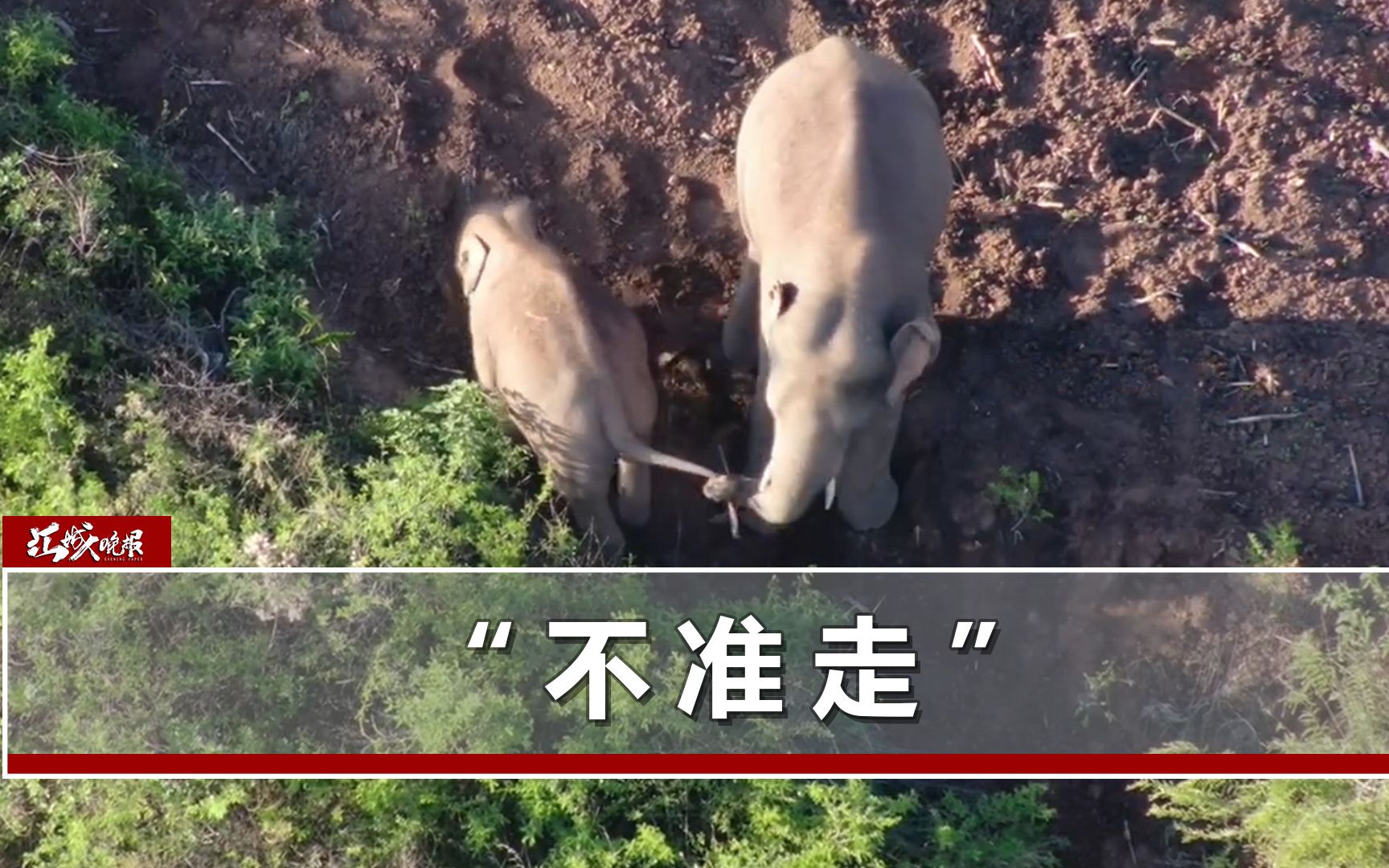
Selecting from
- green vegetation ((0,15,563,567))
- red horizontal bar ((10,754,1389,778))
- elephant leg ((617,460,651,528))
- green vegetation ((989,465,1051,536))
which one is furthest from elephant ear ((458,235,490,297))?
green vegetation ((989,465,1051,536))

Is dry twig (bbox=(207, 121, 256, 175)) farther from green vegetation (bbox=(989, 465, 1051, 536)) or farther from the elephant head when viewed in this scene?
green vegetation (bbox=(989, 465, 1051, 536))

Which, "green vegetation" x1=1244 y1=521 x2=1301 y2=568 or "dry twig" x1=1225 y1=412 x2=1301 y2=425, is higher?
"dry twig" x1=1225 y1=412 x2=1301 y2=425

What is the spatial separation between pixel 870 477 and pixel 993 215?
152 cm

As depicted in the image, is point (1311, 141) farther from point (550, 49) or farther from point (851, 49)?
point (550, 49)

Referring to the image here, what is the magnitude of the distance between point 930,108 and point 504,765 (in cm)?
323

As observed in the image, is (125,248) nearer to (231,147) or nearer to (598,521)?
(231,147)

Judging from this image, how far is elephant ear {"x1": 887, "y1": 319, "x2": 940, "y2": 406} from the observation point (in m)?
6.12

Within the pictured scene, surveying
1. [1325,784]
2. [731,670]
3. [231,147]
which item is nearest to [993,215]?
[731,670]

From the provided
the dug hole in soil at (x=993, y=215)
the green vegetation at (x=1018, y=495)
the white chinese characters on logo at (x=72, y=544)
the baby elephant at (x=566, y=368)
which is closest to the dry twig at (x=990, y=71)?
the dug hole in soil at (x=993, y=215)

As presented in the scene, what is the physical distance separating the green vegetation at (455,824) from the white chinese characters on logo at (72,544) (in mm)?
864

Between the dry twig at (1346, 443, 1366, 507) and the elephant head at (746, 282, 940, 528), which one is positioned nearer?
the elephant head at (746, 282, 940, 528)

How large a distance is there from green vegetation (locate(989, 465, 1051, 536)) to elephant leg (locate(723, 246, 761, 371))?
47.6 inches

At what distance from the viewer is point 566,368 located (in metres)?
6.32

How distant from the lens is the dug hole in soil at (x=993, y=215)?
6.94m
